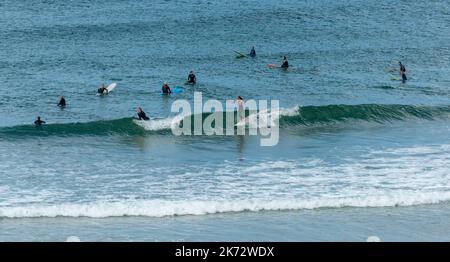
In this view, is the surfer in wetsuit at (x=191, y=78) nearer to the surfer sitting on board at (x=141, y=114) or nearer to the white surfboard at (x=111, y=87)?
the white surfboard at (x=111, y=87)

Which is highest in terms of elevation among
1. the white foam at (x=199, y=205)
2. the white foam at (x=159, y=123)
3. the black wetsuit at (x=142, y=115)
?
the black wetsuit at (x=142, y=115)

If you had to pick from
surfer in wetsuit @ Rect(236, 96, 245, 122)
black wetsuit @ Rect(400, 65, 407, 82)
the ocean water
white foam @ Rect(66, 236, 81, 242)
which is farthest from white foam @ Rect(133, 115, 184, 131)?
white foam @ Rect(66, 236, 81, 242)

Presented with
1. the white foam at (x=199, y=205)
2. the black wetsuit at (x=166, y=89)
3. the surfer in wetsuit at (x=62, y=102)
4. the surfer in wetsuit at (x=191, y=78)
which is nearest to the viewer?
the white foam at (x=199, y=205)

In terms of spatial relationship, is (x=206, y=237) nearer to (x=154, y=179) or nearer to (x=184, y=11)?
(x=154, y=179)

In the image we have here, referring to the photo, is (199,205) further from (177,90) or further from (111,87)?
(111,87)

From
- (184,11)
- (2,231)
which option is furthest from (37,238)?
(184,11)

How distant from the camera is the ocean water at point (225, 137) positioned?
29688mm

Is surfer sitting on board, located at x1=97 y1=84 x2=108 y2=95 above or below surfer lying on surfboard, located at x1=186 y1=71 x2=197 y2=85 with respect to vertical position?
below

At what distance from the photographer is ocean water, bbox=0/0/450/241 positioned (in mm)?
29688

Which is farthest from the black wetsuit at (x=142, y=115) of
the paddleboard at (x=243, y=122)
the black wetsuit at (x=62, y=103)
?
the black wetsuit at (x=62, y=103)

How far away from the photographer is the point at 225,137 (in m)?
41.6

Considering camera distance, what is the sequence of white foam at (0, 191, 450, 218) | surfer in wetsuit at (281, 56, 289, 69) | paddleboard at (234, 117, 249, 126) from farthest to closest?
1. surfer in wetsuit at (281, 56, 289, 69)
2. paddleboard at (234, 117, 249, 126)
3. white foam at (0, 191, 450, 218)

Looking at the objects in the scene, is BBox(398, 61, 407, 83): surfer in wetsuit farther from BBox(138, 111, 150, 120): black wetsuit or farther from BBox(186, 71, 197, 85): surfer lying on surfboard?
BBox(138, 111, 150, 120): black wetsuit

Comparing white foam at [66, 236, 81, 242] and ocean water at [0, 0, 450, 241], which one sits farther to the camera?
ocean water at [0, 0, 450, 241]
